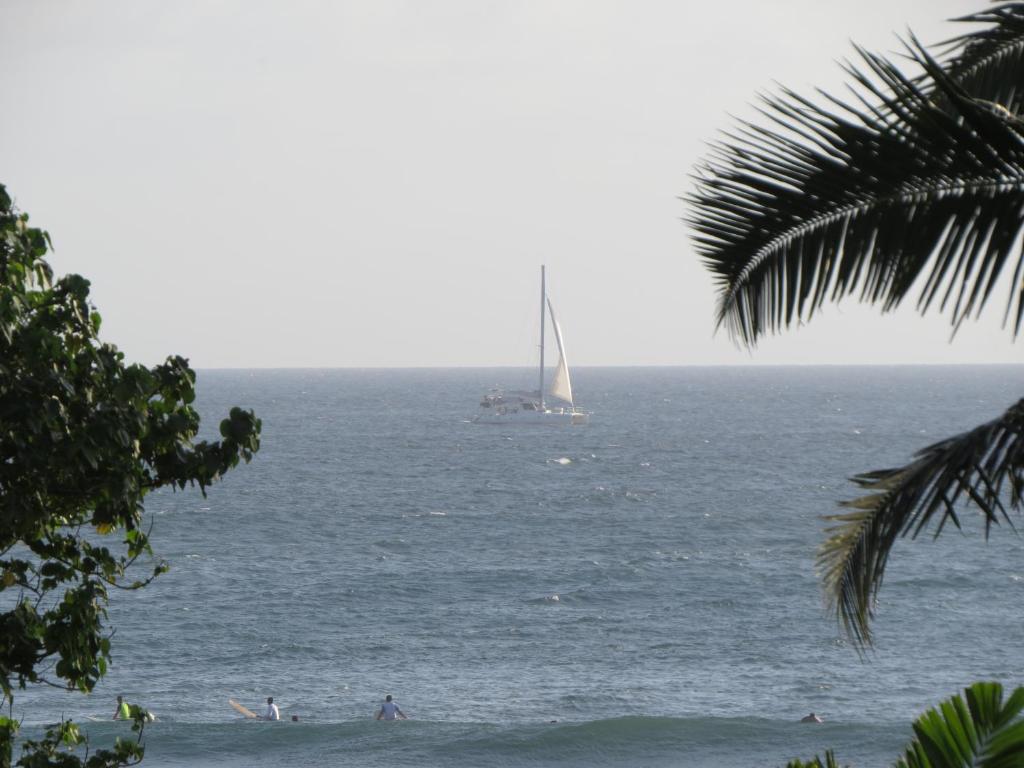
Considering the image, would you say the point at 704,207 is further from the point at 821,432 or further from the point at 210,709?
the point at 821,432

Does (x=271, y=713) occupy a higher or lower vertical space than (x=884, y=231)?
A: lower

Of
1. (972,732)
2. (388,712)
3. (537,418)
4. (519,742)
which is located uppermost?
(972,732)

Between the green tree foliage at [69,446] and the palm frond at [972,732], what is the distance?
4.79 metres

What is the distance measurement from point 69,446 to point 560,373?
15828 cm

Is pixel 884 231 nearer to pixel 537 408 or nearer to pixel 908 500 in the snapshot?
pixel 908 500

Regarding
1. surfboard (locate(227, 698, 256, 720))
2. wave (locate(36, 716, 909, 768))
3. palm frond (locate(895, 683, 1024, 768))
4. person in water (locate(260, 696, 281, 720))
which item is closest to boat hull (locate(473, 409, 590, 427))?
surfboard (locate(227, 698, 256, 720))

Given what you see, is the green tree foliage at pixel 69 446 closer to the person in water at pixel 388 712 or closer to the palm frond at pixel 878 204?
the palm frond at pixel 878 204

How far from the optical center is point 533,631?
52.8 meters

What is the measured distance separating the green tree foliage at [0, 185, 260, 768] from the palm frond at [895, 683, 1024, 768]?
4.79 meters

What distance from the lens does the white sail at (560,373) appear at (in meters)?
159

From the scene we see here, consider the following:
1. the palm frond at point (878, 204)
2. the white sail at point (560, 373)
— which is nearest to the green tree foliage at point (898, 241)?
the palm frond at point (878, 204)

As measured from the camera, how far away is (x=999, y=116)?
424 cm

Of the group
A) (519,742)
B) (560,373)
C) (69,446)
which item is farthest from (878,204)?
(560,373)

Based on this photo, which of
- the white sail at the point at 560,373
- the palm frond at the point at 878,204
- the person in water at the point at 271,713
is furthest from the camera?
the white sail at the point at 560,373
